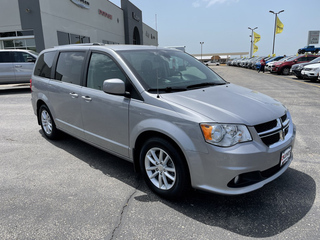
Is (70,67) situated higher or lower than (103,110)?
higher

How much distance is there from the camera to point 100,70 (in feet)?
12.3

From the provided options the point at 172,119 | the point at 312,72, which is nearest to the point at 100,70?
the point at 172,119

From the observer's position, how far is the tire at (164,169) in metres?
Answer: 2.78

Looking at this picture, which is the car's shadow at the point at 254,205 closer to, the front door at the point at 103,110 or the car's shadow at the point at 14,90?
the front door at the point at 103,110

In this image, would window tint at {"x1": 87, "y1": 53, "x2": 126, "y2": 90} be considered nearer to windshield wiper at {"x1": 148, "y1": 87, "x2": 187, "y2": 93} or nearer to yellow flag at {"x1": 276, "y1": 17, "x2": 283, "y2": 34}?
windshield wiper at {"x1": 148, "y1": 87, "x2": 187, "y2": 93}

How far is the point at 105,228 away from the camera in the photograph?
103 inches

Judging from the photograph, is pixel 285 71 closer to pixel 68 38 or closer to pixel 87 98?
pixel 68 38

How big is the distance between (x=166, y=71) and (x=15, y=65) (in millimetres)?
11045

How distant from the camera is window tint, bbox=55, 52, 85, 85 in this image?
4.10 metres

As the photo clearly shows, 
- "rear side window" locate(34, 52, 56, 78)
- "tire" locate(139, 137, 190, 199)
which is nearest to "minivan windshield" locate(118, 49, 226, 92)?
"tire" locate(139, 137, 190, 199)

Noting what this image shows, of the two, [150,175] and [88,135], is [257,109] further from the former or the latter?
[88,135]

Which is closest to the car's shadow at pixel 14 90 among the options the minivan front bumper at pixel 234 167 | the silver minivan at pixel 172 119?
the silver minivan at pixel 172 119

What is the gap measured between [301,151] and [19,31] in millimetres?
21842

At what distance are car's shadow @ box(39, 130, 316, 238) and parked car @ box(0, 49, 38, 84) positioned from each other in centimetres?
1063
